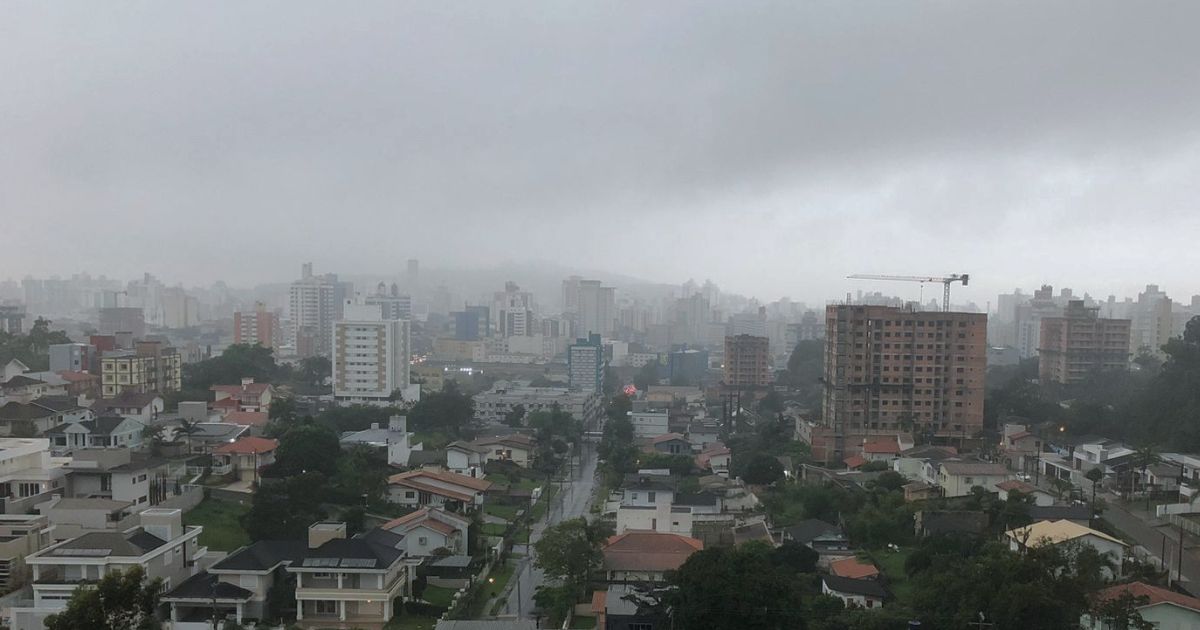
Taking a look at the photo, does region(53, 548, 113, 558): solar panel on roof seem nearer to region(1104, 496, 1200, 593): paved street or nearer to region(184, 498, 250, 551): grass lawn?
region(184, 498, 250, 551): grass lawn

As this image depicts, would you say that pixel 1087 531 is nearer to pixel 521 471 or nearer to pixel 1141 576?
pixel 1141 576

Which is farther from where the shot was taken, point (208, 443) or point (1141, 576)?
point (208, 443)

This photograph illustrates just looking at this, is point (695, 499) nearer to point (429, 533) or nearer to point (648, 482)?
point (648, 482)

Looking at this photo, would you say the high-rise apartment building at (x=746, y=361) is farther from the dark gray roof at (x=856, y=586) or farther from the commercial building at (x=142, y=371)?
the dark gray roof at (x=856, y=586)

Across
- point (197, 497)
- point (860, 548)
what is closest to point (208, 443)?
point (197, 497)

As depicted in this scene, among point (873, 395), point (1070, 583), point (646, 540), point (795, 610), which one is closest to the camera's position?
point (1070, 583)

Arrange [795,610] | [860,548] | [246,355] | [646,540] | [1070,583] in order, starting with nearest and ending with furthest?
[1070,583]
[795,610]
[646,540]
[860,548]
[246,355]
